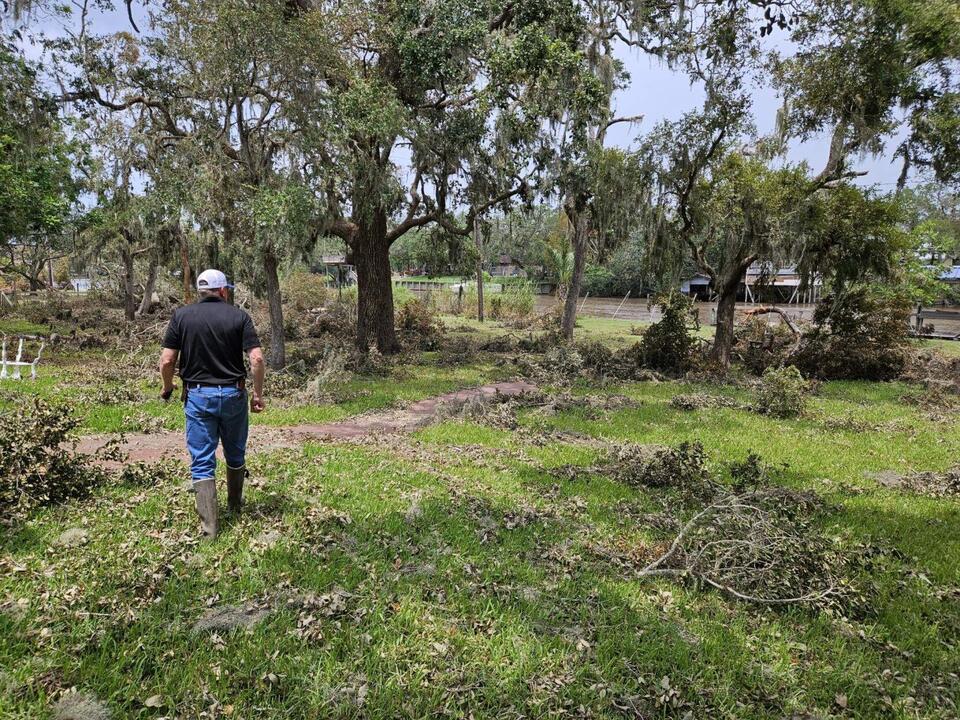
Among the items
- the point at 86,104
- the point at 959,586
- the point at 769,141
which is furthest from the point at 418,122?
the point at 959,586

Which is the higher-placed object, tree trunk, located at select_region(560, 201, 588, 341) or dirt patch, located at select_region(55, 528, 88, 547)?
tree trunk, located at select_region(560, 201, 588, 341)

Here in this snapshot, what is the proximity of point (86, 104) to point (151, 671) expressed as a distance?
14.4 m

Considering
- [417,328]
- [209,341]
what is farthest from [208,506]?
[417,328]

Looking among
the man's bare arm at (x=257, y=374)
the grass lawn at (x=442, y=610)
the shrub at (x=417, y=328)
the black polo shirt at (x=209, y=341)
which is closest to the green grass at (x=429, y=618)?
the grass lawn at (x=442, y=610)

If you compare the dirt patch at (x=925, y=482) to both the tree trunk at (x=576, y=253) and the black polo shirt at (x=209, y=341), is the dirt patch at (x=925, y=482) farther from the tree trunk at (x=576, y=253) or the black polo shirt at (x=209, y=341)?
the tree trunk at (x=576, y=253)

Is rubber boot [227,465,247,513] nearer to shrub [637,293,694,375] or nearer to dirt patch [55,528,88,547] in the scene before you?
dirt patch [55,528,88,547]

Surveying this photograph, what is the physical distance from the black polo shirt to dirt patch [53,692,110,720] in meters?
2.10

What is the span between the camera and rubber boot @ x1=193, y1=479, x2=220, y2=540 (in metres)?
4.09

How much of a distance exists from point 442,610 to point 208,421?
7.42 feet

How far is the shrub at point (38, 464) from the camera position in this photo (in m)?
4.30

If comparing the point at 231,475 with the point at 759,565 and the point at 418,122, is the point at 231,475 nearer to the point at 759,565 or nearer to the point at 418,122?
the point at 759,565

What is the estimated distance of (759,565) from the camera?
4.21 m

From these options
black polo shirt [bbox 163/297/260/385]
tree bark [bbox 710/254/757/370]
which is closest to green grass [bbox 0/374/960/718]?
black polo shirt [bbox 163/297/260/385]

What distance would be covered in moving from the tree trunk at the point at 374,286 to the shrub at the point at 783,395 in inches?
390
